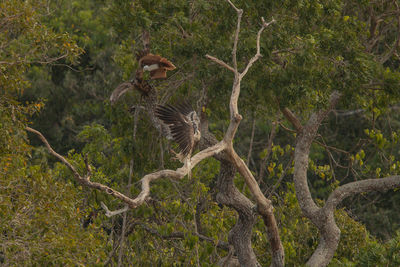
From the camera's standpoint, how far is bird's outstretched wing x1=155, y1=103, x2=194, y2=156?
5.93 m

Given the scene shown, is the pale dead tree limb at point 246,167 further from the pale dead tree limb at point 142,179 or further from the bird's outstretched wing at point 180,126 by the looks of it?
the bird's outstretched wing at point 180,126

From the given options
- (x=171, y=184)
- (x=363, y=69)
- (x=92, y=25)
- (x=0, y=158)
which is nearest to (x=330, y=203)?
(x=363, y=69)

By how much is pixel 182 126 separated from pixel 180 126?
0.02 metres

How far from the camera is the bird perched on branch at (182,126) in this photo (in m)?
5.93

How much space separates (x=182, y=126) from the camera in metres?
6.15

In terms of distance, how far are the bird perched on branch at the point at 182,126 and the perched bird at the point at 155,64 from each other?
806 mm

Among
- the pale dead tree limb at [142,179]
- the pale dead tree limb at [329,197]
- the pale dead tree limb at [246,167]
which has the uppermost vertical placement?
the pale dead tree limb at [142,179]

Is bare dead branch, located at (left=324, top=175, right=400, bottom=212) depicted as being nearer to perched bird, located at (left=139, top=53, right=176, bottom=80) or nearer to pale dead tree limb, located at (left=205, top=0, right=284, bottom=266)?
pale dead tree limb, located at (left=205, top=0, right=284, bottom=266)

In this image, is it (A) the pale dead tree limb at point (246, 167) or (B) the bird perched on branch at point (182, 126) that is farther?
(B) the bird perched on branch at point (182, 126)

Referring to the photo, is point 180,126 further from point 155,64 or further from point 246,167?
point 155,64

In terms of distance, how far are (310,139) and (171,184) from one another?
2.17m

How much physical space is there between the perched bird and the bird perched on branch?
806 mm

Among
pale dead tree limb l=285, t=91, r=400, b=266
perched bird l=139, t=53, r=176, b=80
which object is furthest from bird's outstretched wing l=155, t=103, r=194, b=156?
pale dead tree limb l=285, t=91, r=400, b=266

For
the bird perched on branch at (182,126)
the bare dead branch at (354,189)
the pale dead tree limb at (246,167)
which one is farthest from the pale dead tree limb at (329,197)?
the bird perched on branch at (182,126)
